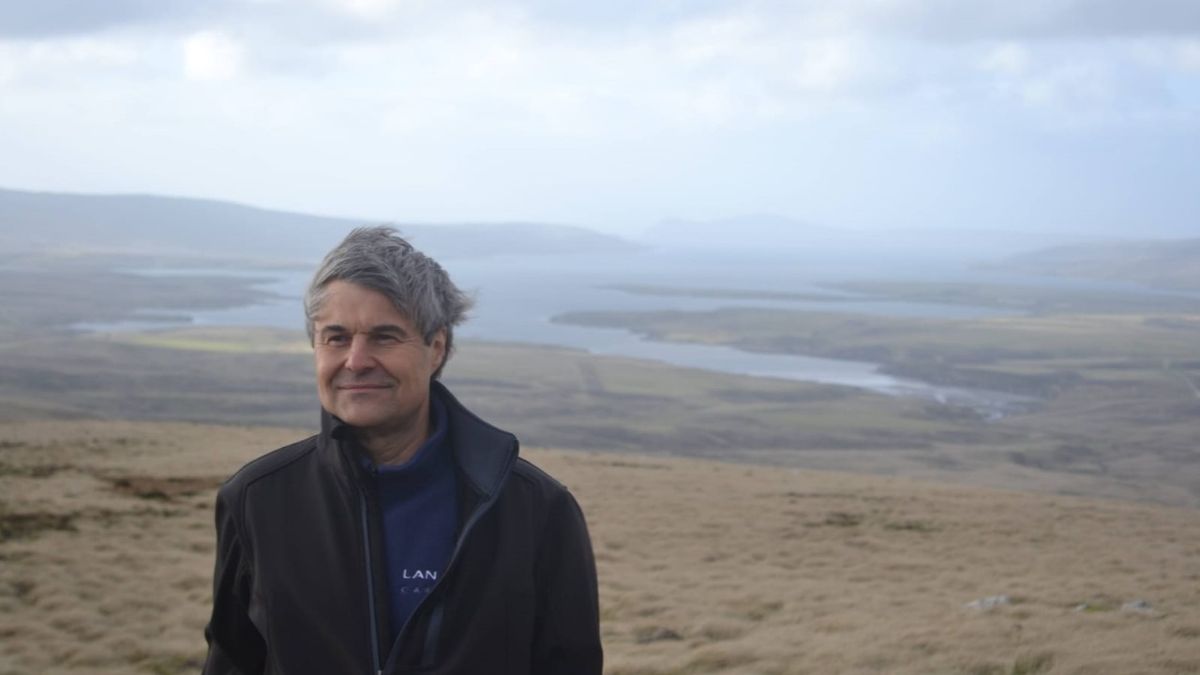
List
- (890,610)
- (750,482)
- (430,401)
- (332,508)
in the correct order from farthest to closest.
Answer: (750,482) → (890,610) → (430,401) → (332,508)

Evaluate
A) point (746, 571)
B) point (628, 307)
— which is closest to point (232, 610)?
point (746, 571)

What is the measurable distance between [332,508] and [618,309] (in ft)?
324

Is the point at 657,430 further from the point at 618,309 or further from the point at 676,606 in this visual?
the point at 618,309

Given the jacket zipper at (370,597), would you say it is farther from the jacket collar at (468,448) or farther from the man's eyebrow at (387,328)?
the man's eyebrow at (387,328)

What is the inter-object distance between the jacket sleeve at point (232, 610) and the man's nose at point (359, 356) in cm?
40

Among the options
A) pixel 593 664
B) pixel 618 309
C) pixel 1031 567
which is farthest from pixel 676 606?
pixel 618 309

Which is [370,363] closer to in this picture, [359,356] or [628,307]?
[359,356]

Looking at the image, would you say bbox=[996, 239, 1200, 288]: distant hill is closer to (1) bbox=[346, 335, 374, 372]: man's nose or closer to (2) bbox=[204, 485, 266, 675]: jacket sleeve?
(1) bbox=[346, 335, 374, 372]: man's nose

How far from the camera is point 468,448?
2.60 metres

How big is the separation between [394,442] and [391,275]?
393mm

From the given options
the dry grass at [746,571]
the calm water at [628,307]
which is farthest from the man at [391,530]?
the dry grass at [746,571]

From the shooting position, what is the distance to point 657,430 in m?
42.0

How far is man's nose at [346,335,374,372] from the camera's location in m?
2.58

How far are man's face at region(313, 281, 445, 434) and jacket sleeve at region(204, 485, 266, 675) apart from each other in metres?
0.35
